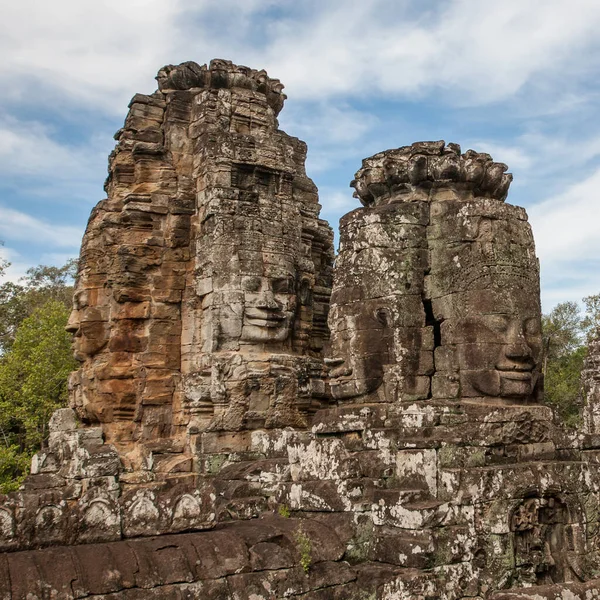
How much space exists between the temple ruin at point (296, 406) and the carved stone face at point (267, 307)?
4 cm

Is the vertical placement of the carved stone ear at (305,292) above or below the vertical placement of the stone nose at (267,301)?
above

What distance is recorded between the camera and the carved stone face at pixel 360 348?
7336 millimetres

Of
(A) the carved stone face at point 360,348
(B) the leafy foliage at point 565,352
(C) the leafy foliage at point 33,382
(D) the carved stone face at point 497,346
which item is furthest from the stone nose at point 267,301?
(B) the leafy foliage at point 565,352

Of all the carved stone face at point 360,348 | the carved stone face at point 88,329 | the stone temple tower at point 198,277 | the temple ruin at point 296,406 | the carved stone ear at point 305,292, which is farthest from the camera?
the carved stone ear at point 305,292

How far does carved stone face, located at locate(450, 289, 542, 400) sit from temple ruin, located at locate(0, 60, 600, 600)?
0.06 ft

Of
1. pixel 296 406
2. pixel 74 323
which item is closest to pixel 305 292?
pixel 296 406

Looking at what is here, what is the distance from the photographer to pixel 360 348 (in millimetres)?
7430

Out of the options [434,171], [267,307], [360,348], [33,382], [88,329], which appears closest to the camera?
[360,348]

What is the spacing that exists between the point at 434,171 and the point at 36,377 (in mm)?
16045

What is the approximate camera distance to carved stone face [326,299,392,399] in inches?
289

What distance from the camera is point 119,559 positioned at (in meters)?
5.25

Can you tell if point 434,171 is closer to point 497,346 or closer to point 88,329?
point 497,346

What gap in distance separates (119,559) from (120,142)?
909 cm

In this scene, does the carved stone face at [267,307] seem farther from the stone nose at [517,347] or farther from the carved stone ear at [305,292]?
the stone nose at [517,347]
